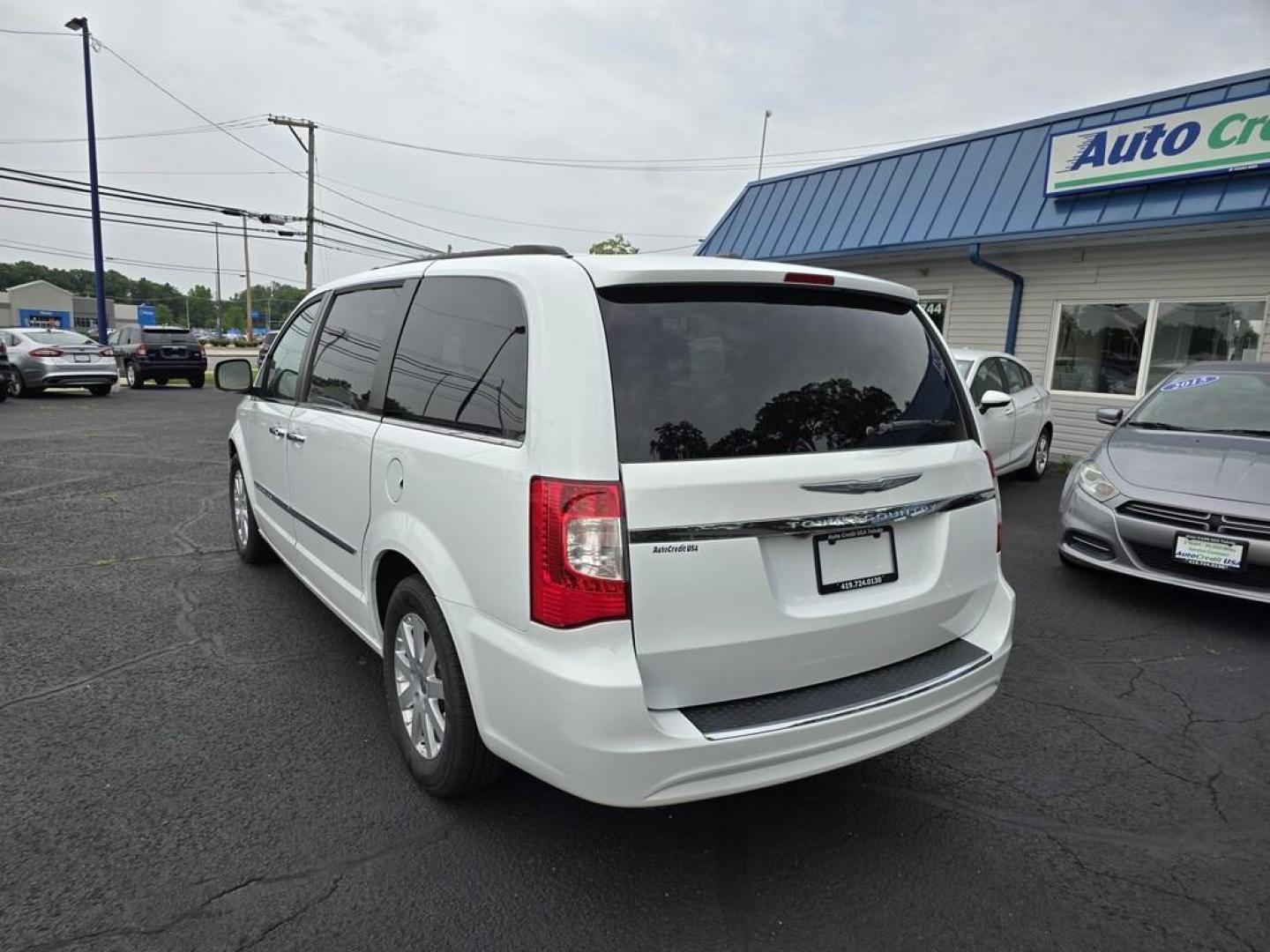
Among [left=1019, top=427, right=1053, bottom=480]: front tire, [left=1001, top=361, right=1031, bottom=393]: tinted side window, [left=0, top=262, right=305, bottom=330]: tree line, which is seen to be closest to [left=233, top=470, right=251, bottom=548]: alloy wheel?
[left=1001, top=361, right=1031, bottom=393]: tinted side window

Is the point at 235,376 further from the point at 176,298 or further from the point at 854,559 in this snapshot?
the point at 176,298

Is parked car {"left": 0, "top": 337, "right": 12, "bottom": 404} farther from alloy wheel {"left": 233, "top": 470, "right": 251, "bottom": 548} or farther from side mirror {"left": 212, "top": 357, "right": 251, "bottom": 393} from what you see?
side mirror {"left": 212, "top": 357, "right": 251, "bottom": 393}

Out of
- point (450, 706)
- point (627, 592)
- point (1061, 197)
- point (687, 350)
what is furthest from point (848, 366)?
point (1061, 197)

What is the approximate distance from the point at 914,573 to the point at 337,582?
2357mm

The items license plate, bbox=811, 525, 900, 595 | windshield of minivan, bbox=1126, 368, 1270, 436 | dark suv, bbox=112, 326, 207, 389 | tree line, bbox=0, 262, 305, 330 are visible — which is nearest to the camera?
license plate, bbox=811, 525, 900, 595

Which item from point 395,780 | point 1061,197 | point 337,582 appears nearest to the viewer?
point 395,780

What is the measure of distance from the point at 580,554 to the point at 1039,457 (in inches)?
355

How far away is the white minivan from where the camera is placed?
1.98 metres

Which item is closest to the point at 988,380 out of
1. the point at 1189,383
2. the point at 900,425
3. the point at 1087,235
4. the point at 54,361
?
the point at 1189,383

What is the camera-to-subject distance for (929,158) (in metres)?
11.9

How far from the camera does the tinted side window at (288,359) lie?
3.99m

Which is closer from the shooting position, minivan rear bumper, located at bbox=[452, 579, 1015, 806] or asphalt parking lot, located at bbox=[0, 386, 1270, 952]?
minivan rear bumper, located at bbox=[452, 579, 1015, 806]

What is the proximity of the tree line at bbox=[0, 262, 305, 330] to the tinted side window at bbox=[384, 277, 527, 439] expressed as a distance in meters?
116

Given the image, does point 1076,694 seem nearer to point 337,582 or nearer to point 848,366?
point 848,366
